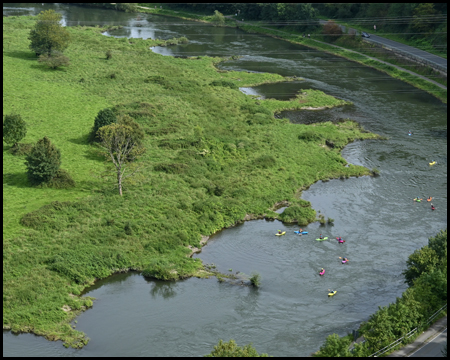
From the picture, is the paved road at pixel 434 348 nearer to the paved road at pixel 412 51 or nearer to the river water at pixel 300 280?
the river water at pixel 300 280

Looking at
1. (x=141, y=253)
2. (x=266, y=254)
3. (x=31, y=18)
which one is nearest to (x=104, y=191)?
(x=141, y=253)

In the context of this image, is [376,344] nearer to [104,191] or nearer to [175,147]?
[104,191]

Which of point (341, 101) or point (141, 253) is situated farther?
point (341, 101)

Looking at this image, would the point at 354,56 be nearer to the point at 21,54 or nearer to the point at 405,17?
the point at 405,17

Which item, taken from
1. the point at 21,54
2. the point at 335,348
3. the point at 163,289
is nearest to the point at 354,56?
the point at 21,54

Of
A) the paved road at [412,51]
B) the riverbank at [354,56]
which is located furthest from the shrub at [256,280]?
the paved road at [412,51]

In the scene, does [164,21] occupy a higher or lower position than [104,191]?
higher

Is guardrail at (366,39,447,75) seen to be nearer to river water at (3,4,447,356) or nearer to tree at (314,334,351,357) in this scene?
river water at (3,4,447,356)
